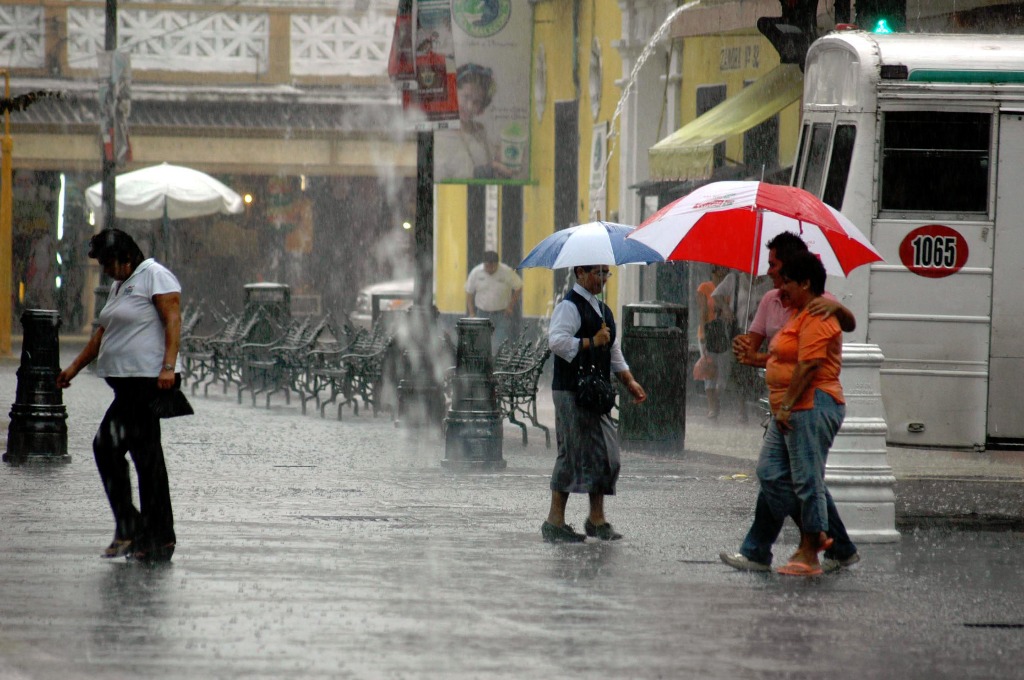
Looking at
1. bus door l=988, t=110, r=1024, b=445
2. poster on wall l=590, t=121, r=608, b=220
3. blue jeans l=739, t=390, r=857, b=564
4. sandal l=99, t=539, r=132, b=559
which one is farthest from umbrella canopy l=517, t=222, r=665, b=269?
poster on wall l=590, t=121, r=608, b=220

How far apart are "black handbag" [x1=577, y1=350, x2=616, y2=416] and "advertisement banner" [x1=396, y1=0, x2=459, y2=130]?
5654mm

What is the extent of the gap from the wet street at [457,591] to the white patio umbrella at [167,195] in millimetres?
12955

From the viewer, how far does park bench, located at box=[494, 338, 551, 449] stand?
52.4 ft

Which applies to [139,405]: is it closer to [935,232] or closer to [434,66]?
[935,232]

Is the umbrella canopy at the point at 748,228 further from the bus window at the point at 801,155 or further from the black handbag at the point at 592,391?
the bus window at the point at 801,155

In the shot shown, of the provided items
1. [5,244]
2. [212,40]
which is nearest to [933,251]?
[5,244]

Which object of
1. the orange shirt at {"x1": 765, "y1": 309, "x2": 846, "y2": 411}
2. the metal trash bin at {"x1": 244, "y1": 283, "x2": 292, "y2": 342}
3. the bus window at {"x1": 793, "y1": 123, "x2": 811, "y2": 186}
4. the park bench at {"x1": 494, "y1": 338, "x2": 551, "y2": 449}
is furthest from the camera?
the metal trash bin at {"x1": 244, "y1": 283, "x2": 292, "y2": 342}

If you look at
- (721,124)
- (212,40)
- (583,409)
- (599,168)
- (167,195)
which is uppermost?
(212,40)

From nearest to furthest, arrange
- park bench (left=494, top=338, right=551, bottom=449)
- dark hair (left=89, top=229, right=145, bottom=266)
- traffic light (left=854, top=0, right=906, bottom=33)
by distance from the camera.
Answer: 1. dark hair (left=89, top=229, right=145, bottom=266)
2. traffic light (left=854, top=0, right=906, bottom=33)
3. park bench (left=494, top=338, right=551, bottom=449)

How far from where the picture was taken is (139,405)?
30.5 feet

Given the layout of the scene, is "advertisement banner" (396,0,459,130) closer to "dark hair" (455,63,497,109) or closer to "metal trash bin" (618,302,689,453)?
"metal trash bin" (618,302,689,453)

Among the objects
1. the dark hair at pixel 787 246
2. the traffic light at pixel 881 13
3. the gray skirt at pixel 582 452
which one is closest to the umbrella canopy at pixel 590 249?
the gray skirt at pixel 582 452

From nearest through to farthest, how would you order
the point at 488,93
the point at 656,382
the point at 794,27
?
1. the point at 794,27
2. the point at 656,382
3. the point at 488,93

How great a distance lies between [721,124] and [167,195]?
9.70m
